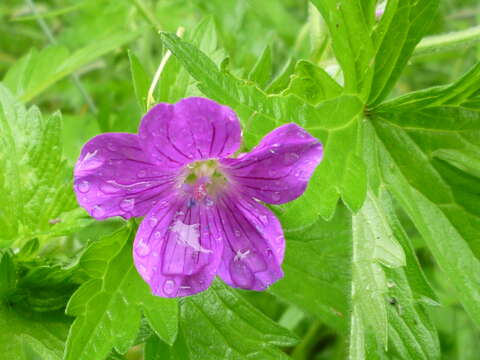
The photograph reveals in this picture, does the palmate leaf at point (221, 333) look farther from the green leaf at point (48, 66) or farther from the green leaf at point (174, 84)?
the green leaf at point (48, 66)

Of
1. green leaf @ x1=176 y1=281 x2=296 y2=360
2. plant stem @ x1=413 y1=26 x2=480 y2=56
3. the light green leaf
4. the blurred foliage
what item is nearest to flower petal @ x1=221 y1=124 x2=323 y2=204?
the blurred foliage

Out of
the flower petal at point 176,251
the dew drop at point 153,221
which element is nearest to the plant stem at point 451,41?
the flower petal at point 176,251

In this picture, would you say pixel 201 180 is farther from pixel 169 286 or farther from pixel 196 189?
pixel 169 286

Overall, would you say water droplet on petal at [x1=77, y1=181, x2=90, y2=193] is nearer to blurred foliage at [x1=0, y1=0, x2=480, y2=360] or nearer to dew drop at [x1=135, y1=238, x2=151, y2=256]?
dew drop at [x1=135, y1=238, x2=151, y2=256]

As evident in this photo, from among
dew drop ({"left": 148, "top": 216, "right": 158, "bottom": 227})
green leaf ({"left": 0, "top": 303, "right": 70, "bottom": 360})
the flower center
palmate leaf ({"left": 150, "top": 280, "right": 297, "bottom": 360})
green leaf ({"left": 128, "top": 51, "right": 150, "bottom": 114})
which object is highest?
green leaf ({"left": 128, "top": 51, "right": 150, "bottom": 114})

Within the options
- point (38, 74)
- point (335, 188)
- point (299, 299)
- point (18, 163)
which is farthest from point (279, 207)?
point (38, 74)

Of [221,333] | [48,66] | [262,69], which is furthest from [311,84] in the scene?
[48,66]
